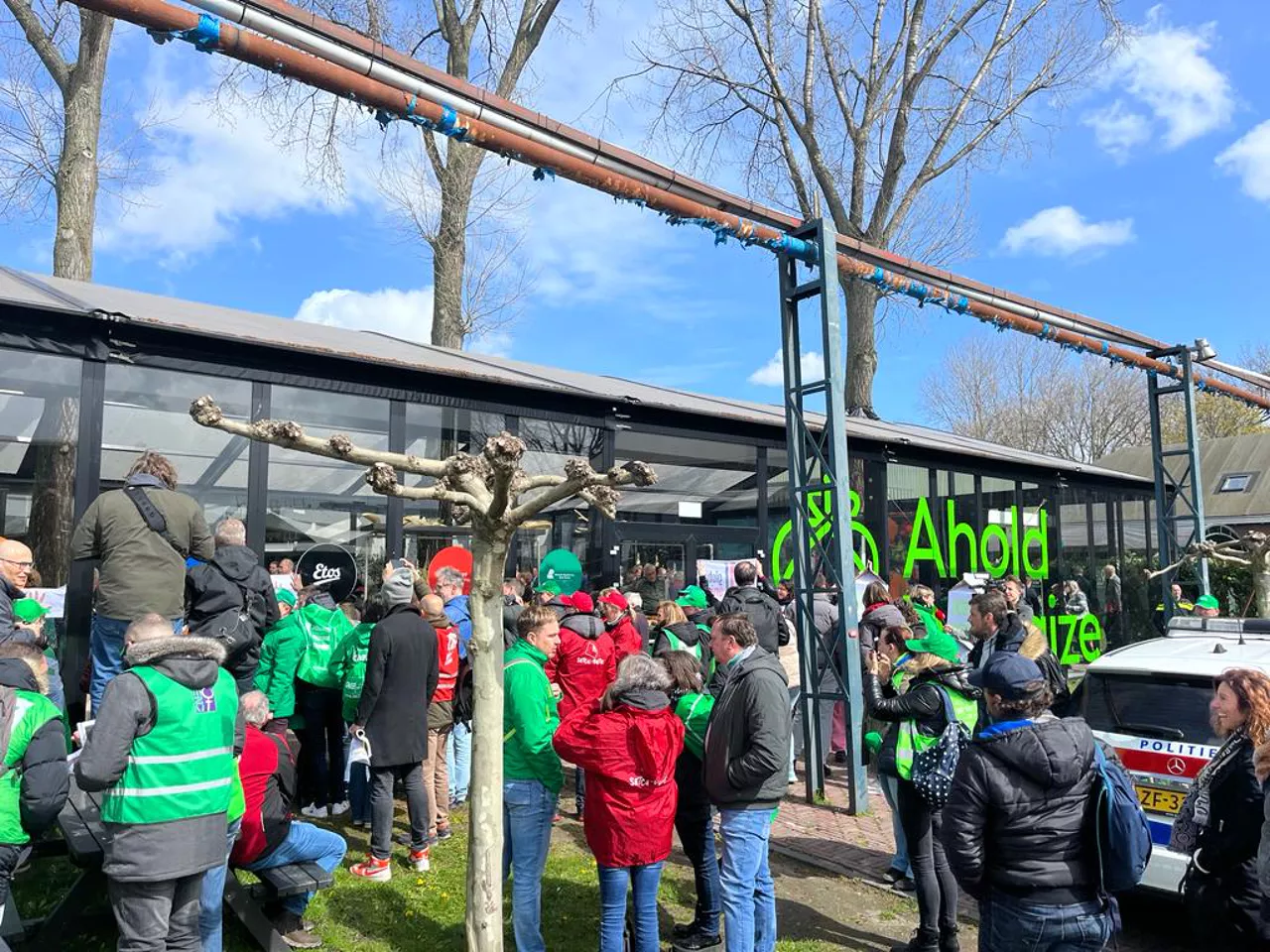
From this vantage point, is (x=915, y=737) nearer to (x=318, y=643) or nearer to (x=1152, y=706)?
(x=1152, y=706)

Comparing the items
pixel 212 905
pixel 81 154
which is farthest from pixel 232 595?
pixel 81 154

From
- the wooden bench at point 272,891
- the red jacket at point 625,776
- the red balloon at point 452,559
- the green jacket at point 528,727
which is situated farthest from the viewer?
the red balloon at point 452,559

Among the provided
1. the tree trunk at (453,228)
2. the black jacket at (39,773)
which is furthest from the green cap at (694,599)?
the tree trunk at (453,228)

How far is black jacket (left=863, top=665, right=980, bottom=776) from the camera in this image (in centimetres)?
511

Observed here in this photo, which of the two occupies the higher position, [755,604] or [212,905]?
[755,604]

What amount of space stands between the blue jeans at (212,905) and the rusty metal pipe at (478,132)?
4.21 m

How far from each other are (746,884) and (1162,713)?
2.72 meters

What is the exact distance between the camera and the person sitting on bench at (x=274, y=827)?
4.72 m

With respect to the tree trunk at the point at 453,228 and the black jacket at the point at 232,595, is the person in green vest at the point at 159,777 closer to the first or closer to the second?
the black jacket at the point at 232,595

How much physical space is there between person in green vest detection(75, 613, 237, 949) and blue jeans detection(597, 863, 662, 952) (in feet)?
5.72

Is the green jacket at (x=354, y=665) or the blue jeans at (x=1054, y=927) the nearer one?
the blue jeans at (x=1054, y=927)

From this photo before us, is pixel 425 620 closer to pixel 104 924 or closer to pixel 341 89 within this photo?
pixel 104 924

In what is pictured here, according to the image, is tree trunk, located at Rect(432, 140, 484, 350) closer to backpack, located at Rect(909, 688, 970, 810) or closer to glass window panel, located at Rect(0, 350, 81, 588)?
glass window panel, located at Rect(0, 350, 81, 588)

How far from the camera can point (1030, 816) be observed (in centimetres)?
339
